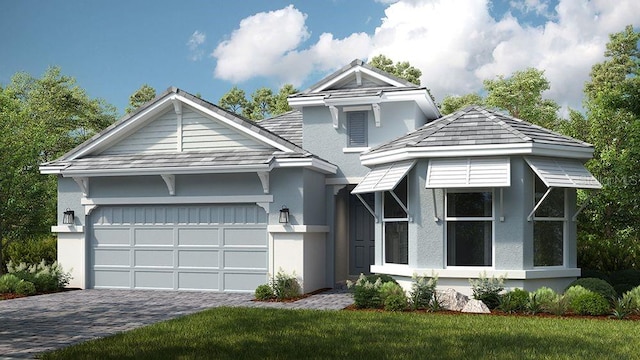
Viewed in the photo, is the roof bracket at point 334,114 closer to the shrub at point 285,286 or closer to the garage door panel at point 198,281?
the shrub at point 285,286

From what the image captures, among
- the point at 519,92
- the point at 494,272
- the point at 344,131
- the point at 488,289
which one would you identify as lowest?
the point at 488,289

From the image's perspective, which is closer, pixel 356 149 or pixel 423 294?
pixel 423 294

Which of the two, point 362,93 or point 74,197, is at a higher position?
point 362,93

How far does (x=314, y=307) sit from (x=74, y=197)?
8.59 m

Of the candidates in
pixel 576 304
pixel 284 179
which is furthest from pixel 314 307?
pixel 576 304

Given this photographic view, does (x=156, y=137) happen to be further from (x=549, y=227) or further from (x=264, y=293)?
(x=549, y=227)

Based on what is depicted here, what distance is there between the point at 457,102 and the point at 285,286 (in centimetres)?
3219

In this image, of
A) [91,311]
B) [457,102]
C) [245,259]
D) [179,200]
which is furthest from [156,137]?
[457,102]

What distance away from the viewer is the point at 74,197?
1975cm

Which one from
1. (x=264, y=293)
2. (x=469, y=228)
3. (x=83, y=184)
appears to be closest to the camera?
(x=469, y=228)

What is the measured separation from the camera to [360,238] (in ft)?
69.5

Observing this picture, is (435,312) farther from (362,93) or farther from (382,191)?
(362,93)

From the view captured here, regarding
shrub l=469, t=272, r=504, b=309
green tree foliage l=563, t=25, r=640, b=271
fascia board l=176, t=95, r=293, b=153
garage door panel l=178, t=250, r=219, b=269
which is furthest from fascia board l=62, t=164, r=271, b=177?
green tree foliage l=563, t=25, r=640, b=271

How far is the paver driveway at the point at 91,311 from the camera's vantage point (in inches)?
442
